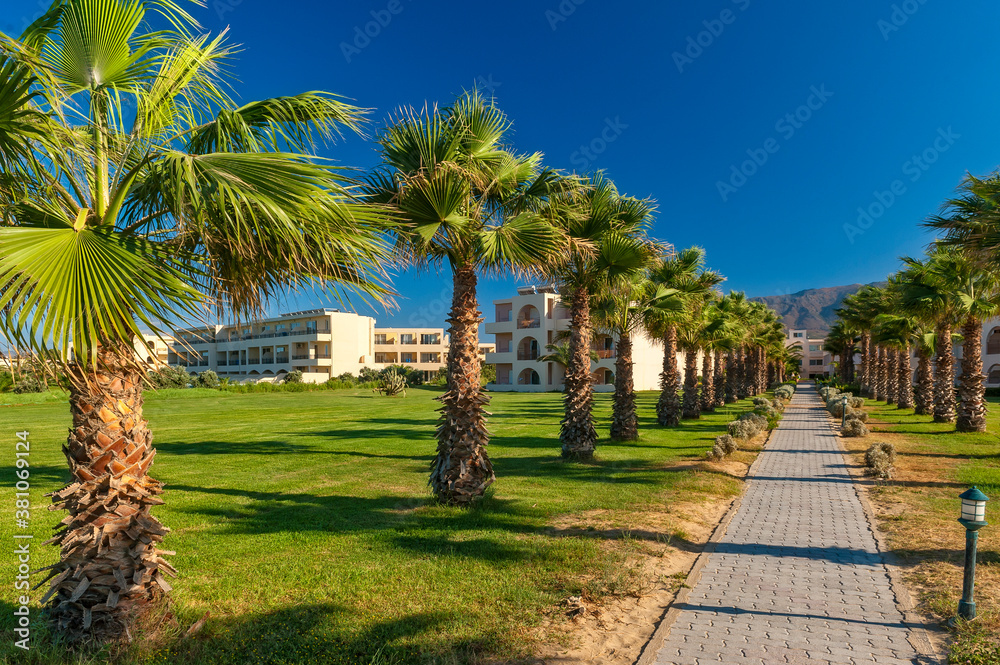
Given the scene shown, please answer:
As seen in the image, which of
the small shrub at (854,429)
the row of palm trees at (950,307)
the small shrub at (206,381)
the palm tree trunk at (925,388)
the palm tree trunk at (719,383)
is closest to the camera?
the row of palm trees at (950,307)

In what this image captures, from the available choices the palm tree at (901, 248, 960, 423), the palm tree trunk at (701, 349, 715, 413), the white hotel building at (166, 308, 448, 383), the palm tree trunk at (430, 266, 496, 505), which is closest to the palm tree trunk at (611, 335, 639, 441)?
the palm tree trunk at (430, 266, 496, 505)

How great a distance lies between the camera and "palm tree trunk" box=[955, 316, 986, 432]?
63.0 feet

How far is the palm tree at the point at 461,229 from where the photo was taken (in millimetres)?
8406

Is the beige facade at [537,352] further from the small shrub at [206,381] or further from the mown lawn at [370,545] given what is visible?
the mown lawn at [370,545]

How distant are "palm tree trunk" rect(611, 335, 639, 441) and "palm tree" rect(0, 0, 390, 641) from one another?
44.2 feet

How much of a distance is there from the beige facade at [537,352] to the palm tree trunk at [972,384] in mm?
36211

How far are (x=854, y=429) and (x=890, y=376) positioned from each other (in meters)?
20.0

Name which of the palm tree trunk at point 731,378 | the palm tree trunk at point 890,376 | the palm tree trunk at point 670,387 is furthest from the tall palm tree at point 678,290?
the palm tree trunk at point 890,376

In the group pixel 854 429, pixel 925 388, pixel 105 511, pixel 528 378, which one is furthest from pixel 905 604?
pixel 528 378

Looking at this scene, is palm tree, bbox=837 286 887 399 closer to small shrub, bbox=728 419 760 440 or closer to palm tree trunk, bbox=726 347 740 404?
palm tree trunk, bbox=726 347 740 404

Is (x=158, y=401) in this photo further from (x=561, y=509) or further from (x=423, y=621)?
(x=423, y=621)

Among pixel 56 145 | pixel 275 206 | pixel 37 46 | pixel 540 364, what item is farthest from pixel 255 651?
pixel 540 364

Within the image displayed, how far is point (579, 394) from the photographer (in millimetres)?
13984

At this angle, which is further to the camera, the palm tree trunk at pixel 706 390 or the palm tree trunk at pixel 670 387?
the palm tree trunk at pixel 706 390
